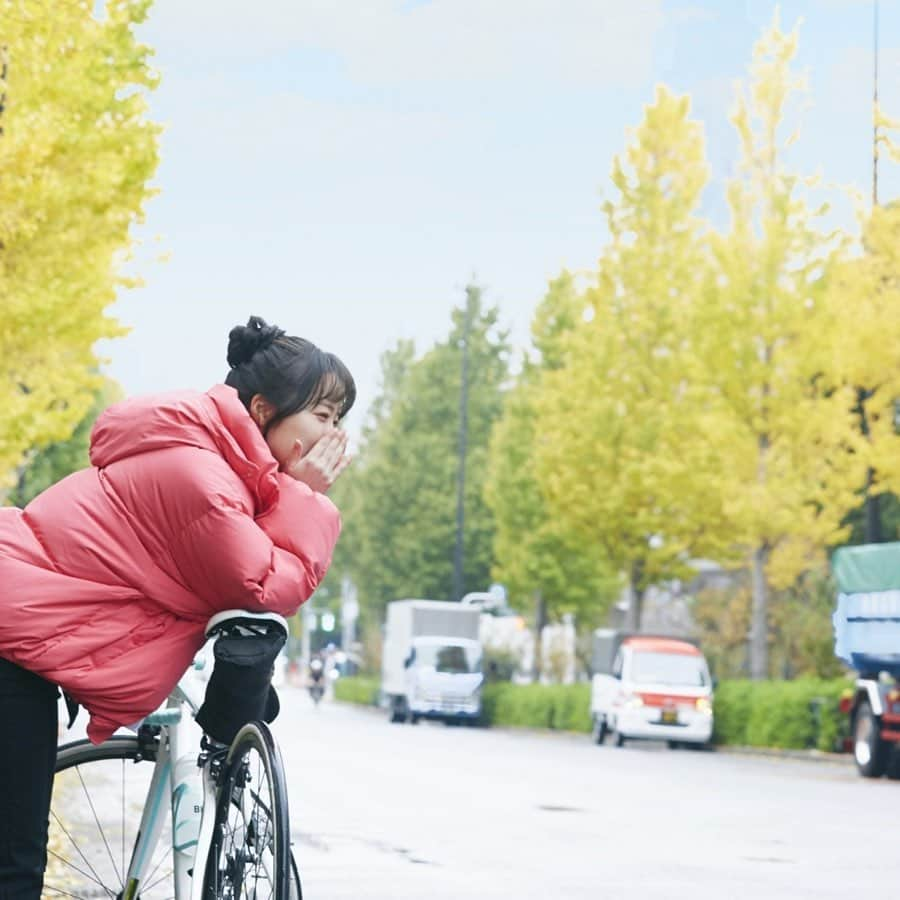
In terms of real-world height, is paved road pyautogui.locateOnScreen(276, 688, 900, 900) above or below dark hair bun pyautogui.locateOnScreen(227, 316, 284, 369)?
below

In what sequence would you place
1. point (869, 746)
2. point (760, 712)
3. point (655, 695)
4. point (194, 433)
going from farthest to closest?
point (655, 695) < point (760, 712) < point (869, 746) < point (194, 433)

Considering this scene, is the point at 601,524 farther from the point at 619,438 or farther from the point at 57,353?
the point at 57,353

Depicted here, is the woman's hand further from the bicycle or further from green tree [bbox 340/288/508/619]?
green tree [bbox 340/288/508/619]

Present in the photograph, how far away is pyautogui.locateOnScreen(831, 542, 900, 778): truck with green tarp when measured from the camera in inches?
883

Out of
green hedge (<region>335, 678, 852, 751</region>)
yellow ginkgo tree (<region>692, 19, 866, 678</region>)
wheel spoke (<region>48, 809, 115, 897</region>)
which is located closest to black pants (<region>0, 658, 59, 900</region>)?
wheel spoke (<region>48, 809, 115, 897</region>)

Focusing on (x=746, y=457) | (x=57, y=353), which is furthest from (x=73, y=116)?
(x=746, y=457)

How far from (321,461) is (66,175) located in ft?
54.1

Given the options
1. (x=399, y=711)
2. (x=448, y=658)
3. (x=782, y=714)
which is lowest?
(x=399, y=711)

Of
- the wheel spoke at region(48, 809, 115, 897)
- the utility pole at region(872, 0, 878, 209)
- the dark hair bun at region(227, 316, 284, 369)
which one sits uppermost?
the utility pole at region(872, 0, 878, 209)

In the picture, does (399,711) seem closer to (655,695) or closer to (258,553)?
(655,695)

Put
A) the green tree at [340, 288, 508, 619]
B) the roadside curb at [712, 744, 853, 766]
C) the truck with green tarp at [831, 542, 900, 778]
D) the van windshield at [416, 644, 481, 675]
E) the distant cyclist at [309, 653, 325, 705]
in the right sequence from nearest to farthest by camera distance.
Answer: the truck with green tarp at [831, 542, 900, 778], the roadside curb at [712, 744, 853, 766], the van windshield at [416, 644, 481, 675], the distant cyclist at [309, 653, 325, 705], the green tree at [340, 288, 508, 619]

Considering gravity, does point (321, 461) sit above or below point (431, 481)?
below

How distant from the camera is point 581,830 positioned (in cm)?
1328

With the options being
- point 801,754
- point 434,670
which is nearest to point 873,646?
point 801,754
